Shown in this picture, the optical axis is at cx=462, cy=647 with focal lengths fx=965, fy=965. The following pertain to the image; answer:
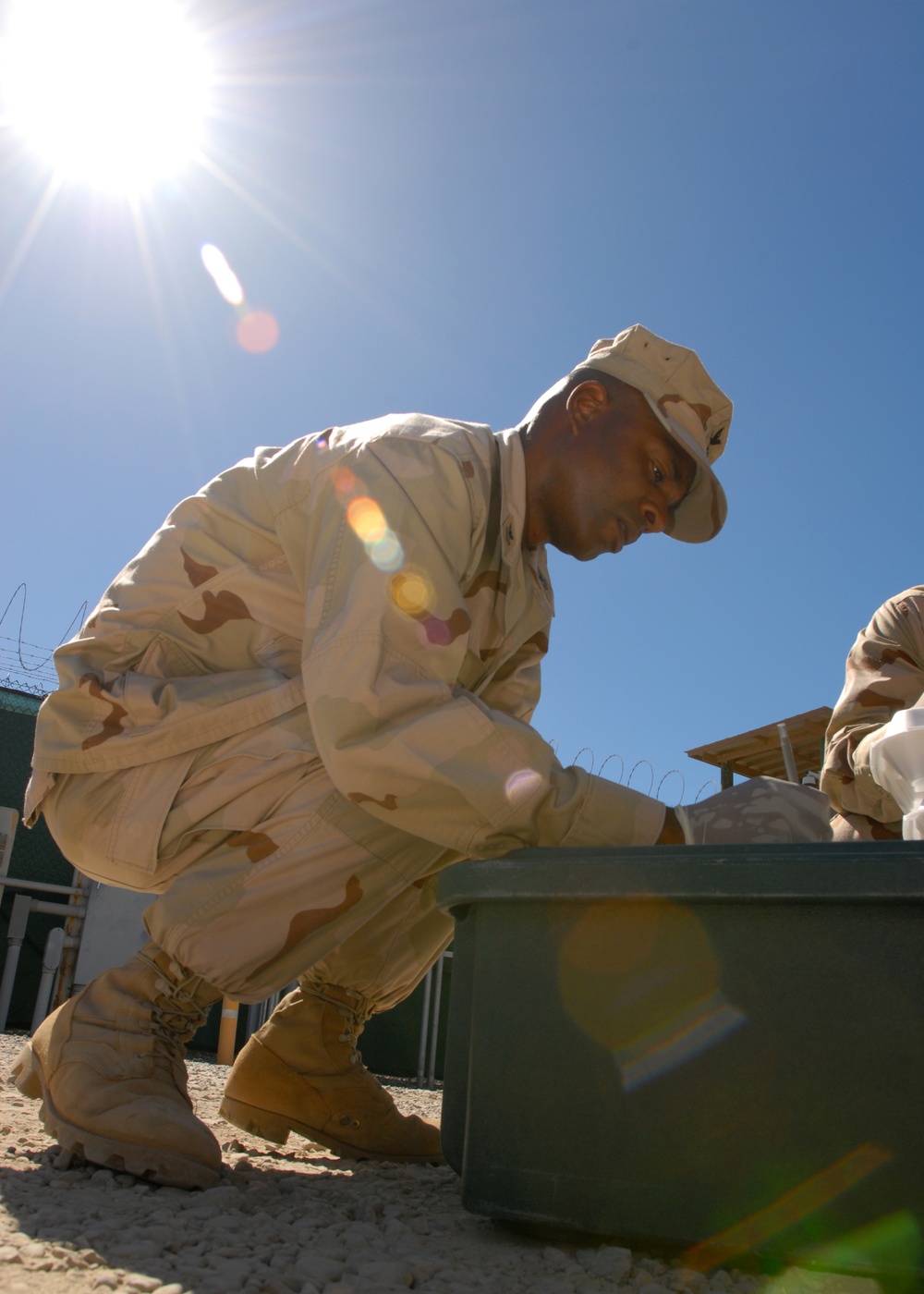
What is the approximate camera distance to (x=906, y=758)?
1.49 m

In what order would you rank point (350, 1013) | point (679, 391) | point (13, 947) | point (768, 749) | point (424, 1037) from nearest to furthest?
point (350, 1013), point (679, 391), point (13, 947), point (424, 1037), point (768, 749)

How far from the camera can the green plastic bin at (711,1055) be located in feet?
3.12

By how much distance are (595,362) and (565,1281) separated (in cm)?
172

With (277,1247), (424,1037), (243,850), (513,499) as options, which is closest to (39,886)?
(424,1037)

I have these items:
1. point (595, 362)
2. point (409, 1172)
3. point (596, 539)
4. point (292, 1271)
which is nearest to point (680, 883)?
point (292, 1271)

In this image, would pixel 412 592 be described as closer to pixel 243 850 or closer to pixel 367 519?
pixel 367 519

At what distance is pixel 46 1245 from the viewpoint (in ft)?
3.10

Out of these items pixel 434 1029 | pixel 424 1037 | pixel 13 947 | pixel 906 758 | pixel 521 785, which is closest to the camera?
pixel 521 785

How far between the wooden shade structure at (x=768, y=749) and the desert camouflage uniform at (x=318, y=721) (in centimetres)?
601

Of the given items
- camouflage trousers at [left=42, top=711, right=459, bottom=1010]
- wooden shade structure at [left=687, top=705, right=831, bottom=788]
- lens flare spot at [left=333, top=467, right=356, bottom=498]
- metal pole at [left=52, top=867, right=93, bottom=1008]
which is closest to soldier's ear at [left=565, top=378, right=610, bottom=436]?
lens flare spot at [left=333, top=467, right=356, bottom=498]

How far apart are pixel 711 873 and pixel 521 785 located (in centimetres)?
39

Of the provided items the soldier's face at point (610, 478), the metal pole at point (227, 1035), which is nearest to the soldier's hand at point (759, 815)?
the soldier's face at point (610, 478)

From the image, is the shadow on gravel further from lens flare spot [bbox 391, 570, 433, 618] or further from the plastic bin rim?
lens flare spot [bbox 391, 570, 433, 618]

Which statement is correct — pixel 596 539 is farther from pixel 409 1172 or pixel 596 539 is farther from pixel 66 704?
pixel 409 1172
